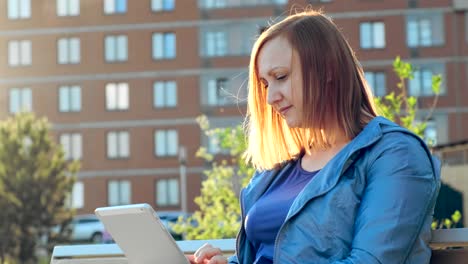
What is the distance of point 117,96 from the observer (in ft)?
158

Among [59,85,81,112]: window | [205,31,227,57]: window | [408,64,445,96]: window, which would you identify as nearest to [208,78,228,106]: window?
[205,31,227,57]: window

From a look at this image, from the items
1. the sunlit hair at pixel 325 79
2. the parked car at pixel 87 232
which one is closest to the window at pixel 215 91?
the parked car at pixel 87 232

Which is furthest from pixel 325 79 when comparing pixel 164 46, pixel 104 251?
pixel 164 46

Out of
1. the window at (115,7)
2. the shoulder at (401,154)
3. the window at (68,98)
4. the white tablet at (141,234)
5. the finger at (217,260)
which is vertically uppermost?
the window at (115,7)

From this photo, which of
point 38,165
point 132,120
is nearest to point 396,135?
point 38,165

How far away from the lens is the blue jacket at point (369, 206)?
236 cm

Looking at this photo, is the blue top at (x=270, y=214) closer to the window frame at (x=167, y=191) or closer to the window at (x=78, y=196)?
the window frame at (x=167, y=191)

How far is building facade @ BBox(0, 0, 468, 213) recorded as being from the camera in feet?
154

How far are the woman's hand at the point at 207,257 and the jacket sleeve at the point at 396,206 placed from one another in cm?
51

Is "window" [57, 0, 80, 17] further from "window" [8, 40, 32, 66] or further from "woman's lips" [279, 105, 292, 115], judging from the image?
"woman's lips" [279, 105, 292, 115]

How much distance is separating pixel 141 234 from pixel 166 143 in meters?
45.3

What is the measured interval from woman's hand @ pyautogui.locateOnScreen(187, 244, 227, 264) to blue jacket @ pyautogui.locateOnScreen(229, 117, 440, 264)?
0.33 m

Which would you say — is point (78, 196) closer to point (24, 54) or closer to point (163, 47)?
point (24, 54)

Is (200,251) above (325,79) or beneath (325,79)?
beneath
